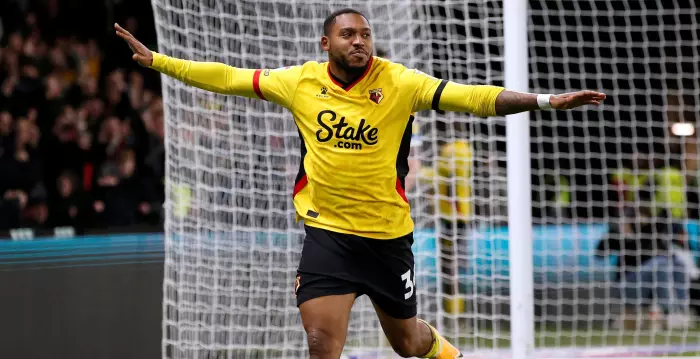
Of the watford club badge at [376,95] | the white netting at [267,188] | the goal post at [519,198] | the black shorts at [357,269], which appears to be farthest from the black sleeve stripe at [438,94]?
the white netting at [267,188]

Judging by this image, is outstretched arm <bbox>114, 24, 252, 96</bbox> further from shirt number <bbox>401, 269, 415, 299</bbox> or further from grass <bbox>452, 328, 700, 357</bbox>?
grass <bbox>452, 328, 700, 357</bbox>

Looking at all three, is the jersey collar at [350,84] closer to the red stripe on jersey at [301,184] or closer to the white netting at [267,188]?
the red stripe on jersey at [301,184]

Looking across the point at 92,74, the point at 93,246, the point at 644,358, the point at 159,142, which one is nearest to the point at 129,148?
the point at 159,142

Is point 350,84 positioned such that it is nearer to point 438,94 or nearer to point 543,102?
point 438,94

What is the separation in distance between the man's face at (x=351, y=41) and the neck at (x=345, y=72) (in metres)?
0.03

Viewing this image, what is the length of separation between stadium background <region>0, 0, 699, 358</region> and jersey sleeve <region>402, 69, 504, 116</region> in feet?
9.23

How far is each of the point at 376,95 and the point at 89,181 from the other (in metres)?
5.34

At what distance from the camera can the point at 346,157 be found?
5215mm

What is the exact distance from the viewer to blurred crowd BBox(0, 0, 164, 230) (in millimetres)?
9273

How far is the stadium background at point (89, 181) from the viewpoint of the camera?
7203 millimetres

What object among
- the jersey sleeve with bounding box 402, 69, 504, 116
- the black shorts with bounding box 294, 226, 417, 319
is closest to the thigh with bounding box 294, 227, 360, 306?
the black shorts with bounding box 294, 226, 417, 319

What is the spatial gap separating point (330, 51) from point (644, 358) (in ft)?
16.5

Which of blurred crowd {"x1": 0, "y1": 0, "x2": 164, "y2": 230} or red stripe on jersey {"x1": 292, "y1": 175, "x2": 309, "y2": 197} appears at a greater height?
blurred crowd {"x1": 0, "y1": 0, "x2": 164, "y2": 230}

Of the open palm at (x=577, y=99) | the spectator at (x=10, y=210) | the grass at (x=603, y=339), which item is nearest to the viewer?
the open palm at (x=577, y=99)
